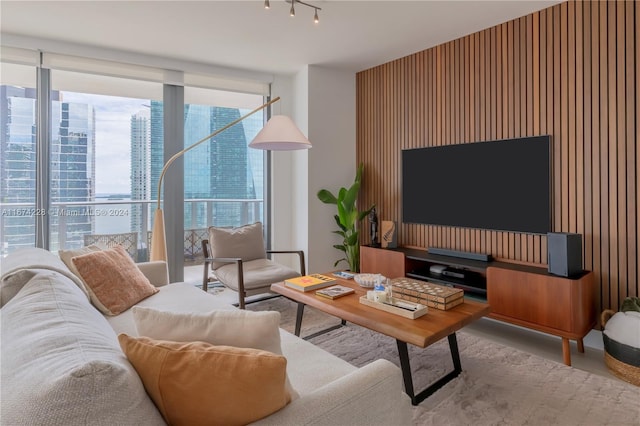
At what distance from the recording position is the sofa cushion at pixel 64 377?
A: 0.66 metres

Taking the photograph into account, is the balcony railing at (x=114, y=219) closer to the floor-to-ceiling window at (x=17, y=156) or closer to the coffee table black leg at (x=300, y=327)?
the floor-to-ceiling window at (x=17, y=156)

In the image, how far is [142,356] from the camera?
879 millimetres

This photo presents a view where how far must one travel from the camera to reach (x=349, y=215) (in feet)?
13.8

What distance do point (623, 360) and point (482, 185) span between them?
1655 millimetres

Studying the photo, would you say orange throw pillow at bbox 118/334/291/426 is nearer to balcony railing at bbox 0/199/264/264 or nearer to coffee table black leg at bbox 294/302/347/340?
coffee table black leg at bbox 294/302/347/340

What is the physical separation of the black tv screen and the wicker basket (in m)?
0.95

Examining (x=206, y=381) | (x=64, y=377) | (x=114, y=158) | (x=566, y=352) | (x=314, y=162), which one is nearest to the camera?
(x=64, y=377)

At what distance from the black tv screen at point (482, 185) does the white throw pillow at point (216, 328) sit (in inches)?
107

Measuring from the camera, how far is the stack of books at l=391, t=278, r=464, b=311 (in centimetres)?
214

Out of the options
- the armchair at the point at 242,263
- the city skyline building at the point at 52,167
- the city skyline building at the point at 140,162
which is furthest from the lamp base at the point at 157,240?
the city skyline building at the point at 52,167

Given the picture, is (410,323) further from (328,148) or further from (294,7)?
(328,148)

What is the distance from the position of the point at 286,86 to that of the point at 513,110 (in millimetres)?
2741

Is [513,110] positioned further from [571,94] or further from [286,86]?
[286,86]

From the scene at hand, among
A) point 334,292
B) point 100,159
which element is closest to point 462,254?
point 334,292
